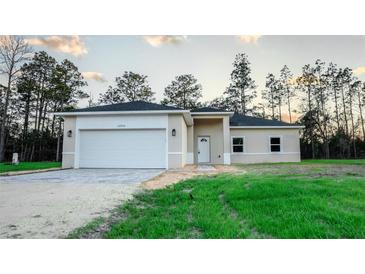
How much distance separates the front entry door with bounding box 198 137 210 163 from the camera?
1580cm

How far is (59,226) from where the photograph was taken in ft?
10.0

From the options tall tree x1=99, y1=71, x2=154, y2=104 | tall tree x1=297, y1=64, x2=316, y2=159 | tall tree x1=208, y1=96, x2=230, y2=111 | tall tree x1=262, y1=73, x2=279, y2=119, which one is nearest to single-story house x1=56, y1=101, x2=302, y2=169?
tall tree x1=99, y1=71, x2=154, y2=104

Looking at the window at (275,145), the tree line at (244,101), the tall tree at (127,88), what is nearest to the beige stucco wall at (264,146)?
the window at (275,145)

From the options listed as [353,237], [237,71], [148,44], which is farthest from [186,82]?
[353,237]

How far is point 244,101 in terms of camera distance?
27.2 m

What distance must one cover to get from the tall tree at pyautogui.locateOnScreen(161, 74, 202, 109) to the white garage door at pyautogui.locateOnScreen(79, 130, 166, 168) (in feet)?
50.3

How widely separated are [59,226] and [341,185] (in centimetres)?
549

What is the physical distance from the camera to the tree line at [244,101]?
23.8 m

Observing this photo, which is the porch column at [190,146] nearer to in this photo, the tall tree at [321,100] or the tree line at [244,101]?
the tree line at [244,101]

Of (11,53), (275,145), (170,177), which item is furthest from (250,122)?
(11,53)

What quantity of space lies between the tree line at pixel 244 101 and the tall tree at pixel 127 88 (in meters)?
0.11

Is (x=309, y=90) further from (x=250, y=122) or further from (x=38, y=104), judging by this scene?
(x=38, y=104)
